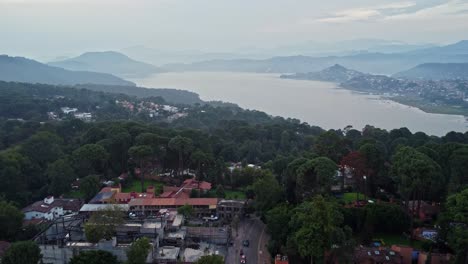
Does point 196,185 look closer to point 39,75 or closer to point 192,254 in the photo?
point 192,254

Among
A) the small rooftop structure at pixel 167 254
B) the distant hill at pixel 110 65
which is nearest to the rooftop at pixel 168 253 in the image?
the small rooftop structure at pixel 167 254

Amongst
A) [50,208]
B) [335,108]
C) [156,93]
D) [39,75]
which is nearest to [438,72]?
[335,108]

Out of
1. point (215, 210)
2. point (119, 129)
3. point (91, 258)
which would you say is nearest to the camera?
point (91, 258)

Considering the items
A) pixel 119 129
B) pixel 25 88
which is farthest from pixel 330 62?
pixel 119 129

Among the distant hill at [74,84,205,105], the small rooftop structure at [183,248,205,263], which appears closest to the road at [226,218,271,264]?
the small rooftop structure at [183,248,205,263]

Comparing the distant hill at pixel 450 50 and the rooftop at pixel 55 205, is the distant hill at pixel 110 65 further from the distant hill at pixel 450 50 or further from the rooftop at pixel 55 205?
the rooftop at pixel 55 205

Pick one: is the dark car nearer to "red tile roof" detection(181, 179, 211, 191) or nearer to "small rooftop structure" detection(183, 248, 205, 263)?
"small rooftop structure" detection(183, 248, 205, 263)

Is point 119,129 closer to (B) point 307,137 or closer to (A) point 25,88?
(B) point 307,137
